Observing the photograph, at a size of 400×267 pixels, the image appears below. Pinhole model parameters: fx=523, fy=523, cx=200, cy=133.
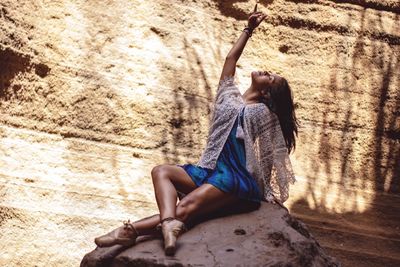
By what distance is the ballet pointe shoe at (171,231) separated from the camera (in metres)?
3.08

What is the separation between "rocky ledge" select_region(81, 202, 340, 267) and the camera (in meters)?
3.02

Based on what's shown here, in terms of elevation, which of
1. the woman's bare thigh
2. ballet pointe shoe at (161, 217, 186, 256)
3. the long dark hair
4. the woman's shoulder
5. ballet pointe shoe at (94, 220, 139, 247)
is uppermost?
the woman's shoulder

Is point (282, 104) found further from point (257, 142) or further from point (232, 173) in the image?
point (232, 173)

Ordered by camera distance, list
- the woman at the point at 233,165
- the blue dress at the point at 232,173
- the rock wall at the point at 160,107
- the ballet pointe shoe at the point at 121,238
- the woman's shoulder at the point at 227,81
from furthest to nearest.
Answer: the rock wall at the point at 160,107 < the woman's shoulder at the point at 227,81 < the blue dress at the point at 232,173 < the woman at the point at 233,165 < the ballet pointe shoe at the point at 121,238

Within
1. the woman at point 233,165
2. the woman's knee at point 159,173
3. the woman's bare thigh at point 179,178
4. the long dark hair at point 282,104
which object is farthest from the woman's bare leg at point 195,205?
the long dark hair at point 282,104

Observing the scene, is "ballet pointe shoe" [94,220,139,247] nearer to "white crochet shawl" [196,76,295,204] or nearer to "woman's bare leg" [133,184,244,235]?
"woman's bare leg" [133,184,244,235]

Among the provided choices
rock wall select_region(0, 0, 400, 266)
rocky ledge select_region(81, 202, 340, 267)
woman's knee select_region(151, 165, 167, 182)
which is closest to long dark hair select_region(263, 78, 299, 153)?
rocky ledge select_region(81, 202, 340, 267)

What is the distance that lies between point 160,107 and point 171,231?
2.92 meters

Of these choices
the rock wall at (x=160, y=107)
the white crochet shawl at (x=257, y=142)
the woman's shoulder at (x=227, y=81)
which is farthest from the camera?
the rock wall at (x=160, y=107)

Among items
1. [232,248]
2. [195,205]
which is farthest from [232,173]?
[232,248]

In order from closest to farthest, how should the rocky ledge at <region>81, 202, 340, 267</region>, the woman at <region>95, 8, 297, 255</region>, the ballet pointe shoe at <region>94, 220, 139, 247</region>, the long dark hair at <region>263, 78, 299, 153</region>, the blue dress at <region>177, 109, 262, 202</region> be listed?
the rocky ledge at <region>81, 202, 340, 267</region>, the ballet pointe shoe at <region>94, 220, 139, 247</region>, the woman at <region>95, 8, 297, 255</region>, the blue dress at <region>177, 109, 262, 202</region>, the long dark hair at <region>263, 78, 299, 153</region>

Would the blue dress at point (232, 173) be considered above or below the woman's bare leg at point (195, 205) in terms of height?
above

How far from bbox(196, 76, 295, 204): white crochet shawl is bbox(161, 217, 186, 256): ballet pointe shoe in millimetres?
594

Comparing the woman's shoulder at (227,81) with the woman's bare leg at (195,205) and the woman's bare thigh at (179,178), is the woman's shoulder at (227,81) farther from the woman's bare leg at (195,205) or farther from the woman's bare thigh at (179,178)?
the woman's bare leg at (195,205)
